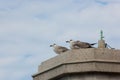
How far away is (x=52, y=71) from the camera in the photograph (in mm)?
8883

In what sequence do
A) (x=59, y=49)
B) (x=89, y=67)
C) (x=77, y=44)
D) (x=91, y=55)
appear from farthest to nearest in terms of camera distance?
(x=59, y=49)
(x=77, y=44)
(x=91, y=55)
(x=89, y=67)

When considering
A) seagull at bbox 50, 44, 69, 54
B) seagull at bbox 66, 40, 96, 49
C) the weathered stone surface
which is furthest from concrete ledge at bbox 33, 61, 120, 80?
seagull at bbox 50, 44, 69, 54

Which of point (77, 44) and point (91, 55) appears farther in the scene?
point (77, 44)

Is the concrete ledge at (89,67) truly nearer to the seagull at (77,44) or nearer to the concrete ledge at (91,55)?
the concrete ledge at (91,55)

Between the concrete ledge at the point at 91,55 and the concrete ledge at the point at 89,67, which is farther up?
the concrete ledge at the point at 91,55

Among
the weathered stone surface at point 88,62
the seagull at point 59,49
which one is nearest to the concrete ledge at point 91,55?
the weathered stone surface at point 88,62

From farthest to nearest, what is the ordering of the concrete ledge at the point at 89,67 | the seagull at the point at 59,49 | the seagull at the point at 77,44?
1. the seagull at the point at 59,49
2. the seagull at the point at 77,44
3. the concrete ledge at the point at 89,67

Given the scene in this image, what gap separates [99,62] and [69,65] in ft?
2.08

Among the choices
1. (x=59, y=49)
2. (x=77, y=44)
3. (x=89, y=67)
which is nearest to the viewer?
(x=89, y=67)

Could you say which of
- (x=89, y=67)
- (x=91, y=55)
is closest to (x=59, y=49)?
(x=91, y=55)

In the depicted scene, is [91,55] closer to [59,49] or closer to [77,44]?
[77,44]

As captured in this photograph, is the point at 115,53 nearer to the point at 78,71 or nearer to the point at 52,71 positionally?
the point at 78,71

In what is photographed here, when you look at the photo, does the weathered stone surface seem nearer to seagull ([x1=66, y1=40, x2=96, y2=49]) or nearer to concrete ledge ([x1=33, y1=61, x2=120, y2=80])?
concrete ledge ([x1=33, y1=61, x2=120, y2=80])

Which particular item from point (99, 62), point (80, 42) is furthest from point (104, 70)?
point (80, 42)
